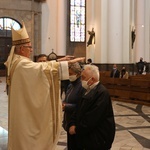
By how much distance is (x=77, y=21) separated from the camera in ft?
107

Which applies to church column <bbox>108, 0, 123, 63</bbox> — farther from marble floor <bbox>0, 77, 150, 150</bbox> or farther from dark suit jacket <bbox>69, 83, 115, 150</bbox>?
dark suit jacket <bbox>69, 83, 115, 150</bbox>

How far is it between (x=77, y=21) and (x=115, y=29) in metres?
9.66

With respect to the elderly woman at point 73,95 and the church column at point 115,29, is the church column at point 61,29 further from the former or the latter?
the elderly woman at point 73,95

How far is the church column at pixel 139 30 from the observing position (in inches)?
1120

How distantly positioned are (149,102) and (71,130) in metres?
8.78

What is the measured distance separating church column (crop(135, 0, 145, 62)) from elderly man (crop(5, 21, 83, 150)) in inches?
1000

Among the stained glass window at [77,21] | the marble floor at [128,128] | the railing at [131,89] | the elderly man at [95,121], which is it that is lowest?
the marble floor at [128,128]

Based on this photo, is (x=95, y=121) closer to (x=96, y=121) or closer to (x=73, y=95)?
(x=96, y=121)

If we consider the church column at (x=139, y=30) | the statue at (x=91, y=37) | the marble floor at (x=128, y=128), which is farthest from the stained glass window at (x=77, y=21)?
the marble floor at (x=128, y=128)

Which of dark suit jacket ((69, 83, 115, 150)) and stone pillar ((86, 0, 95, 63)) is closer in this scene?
dark suit jacket ((69, 83, 115, 150))

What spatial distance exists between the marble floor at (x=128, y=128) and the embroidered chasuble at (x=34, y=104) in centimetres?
257

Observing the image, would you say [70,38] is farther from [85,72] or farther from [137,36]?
[85,72]

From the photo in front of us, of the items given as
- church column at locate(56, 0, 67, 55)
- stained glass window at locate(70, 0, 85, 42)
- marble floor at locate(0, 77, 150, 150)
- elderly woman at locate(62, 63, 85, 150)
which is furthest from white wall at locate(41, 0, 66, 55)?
elderly woman at locate(62, 63, 85, 150)

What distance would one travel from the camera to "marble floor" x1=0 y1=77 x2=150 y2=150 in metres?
6.29
